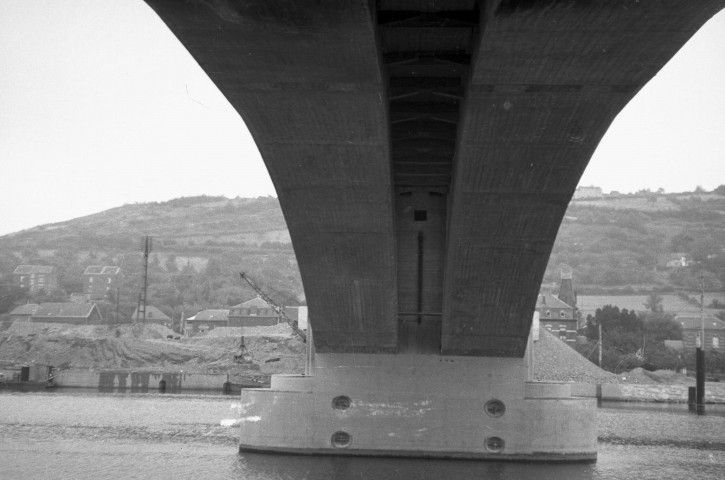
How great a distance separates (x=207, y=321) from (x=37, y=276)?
70106mm

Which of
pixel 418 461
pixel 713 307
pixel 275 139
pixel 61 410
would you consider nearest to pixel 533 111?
pixel 275 139

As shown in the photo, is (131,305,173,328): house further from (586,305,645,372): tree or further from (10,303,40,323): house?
(586,305,645,372): tree

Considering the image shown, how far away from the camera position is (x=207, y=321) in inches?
4641

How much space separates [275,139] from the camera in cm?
1692

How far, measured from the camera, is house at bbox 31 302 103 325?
4306 inches

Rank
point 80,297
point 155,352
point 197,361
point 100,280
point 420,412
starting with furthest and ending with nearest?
point 100,280
point 80,297
point 155,352
point 197,361
point 420,412

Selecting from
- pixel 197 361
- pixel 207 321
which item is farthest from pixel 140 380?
pixel 207 321

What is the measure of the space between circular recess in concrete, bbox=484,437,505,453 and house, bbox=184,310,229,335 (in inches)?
3704

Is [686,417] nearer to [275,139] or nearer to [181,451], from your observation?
[181,451]

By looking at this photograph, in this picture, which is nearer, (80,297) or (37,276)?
(80,297)

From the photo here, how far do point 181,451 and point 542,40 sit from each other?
Answer: 56.4 feet

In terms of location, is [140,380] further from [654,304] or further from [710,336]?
[654,304]

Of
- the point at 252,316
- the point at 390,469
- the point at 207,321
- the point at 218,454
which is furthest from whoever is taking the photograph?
the point at 207,321

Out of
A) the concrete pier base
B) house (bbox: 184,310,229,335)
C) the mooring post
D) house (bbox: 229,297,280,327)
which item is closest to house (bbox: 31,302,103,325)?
house (bbox: 184,310,229,335)
